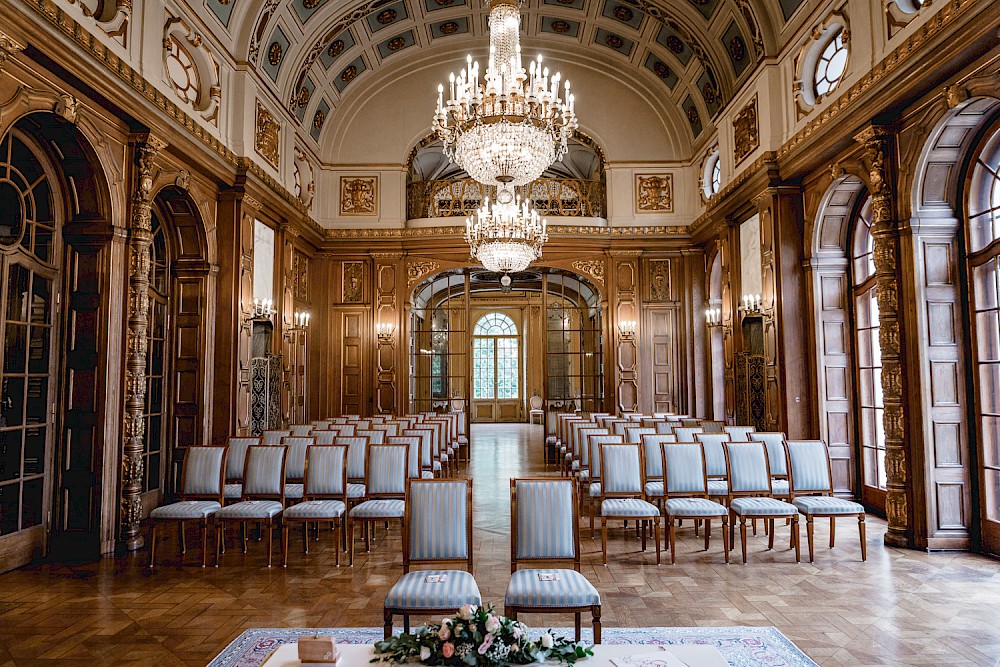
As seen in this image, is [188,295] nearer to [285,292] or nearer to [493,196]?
[285,292]

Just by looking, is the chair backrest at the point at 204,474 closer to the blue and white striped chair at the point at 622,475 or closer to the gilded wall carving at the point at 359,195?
the blue and white striped chair at the point at 622,475

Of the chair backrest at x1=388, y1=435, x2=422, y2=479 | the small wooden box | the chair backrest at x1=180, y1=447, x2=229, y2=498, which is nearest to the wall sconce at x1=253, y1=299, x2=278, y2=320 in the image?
the chair backrest at x1=388, y1=435, x2=422, y2=479

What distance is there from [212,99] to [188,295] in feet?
7.94

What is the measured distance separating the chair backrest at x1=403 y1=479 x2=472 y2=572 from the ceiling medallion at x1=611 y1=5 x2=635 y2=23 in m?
9.94

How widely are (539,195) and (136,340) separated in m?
8.89

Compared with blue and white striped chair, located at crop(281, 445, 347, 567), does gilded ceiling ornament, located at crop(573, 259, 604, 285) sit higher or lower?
higher

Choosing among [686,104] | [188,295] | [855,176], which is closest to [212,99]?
[188,295]

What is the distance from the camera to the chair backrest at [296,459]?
6.22 metres

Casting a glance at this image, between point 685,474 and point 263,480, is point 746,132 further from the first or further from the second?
point 263,480

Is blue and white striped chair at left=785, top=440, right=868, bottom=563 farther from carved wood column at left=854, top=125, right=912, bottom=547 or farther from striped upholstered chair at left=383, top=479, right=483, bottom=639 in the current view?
striped upholstered chair at left=383, top=479, right=483, bottom=639

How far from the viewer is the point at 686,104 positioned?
40.2 ft

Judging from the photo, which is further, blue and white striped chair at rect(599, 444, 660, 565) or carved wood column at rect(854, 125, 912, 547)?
carved wood column at rect(854, 125, 912, 547)

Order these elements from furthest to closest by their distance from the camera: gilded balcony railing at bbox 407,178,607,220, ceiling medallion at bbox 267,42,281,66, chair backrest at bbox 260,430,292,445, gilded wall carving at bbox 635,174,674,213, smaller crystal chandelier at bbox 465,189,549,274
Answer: gilded balcony railing at bbox 407,178,607,220 → gilded wall carving at bbox 635,174,674,213 → smaller crystal chandelier at bbox 465,189,549,274 → ceiling medallion at bbox 267,42,281,66 → chair backrest at bbox 260,430,292,445

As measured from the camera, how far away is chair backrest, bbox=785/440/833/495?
5.75m
